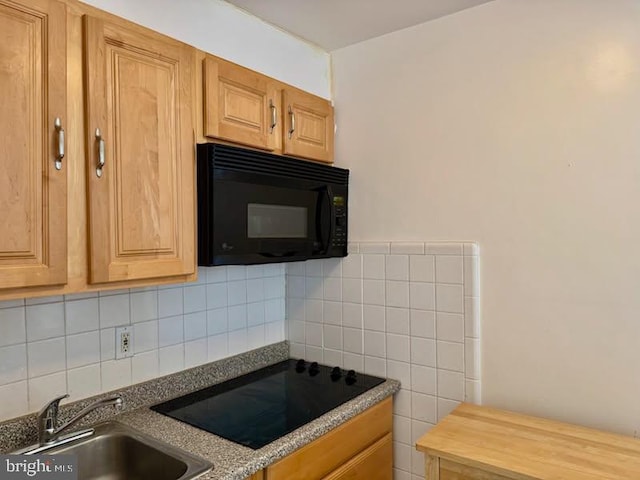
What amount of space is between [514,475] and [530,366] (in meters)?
0.47

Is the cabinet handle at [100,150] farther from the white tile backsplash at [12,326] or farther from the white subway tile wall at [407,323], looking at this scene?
the white subway tile wall at [407,323]

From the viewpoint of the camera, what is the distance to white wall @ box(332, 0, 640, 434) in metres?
1.41

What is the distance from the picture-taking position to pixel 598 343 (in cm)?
145

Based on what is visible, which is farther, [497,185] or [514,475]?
[497,185]

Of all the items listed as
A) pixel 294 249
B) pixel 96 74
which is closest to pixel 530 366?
pixel 294 249

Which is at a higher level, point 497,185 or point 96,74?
point 96,74

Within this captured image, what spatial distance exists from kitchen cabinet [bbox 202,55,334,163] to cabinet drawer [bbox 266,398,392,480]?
3.28 ft

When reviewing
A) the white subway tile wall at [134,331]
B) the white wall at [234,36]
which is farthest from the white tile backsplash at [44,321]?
the white wall at [234,36]

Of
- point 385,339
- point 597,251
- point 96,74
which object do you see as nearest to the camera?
point 96,74

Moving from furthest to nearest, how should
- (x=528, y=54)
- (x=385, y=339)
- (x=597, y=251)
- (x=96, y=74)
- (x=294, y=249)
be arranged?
1. (x=385, y=339)
2. (x=294, y=249)
3. (x=528, y=54)
4. (x=597, y=251)
5. (x=96, y=74)

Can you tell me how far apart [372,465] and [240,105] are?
1.37 metres

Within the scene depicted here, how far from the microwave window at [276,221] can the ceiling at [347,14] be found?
0.72 meters

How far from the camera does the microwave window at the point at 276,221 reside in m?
1.51

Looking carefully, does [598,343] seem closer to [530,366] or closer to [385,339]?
[530,366]
